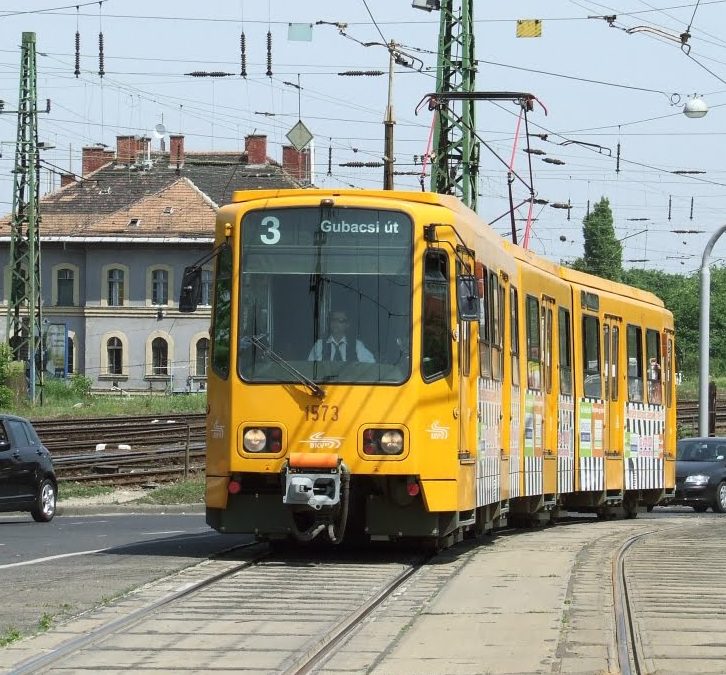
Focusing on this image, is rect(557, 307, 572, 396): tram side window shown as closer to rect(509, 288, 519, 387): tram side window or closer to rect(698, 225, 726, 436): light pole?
rect(509, 288, 519, 387): tram side window

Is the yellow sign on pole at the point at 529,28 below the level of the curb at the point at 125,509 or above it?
above

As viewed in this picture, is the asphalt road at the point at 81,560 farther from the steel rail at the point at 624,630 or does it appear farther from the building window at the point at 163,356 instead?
the building window at the point at 163,356

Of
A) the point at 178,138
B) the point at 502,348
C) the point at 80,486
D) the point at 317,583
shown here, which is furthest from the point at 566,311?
the point at 178,138

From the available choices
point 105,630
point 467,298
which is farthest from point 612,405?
point 105,630

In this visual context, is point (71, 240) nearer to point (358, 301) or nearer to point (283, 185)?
point (283, 185)

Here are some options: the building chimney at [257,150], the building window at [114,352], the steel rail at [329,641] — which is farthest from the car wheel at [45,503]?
the building chimney at [257,150]

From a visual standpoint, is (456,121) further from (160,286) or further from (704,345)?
(160,286)

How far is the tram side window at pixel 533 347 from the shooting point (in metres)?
19.0

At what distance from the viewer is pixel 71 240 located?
7869 centimetres

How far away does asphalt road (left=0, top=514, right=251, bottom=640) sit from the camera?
462 inches

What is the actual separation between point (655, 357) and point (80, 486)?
11.8 metres

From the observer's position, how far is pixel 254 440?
14719 millimetres

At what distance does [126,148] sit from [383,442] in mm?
74049

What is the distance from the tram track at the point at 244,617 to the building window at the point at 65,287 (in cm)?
6593
